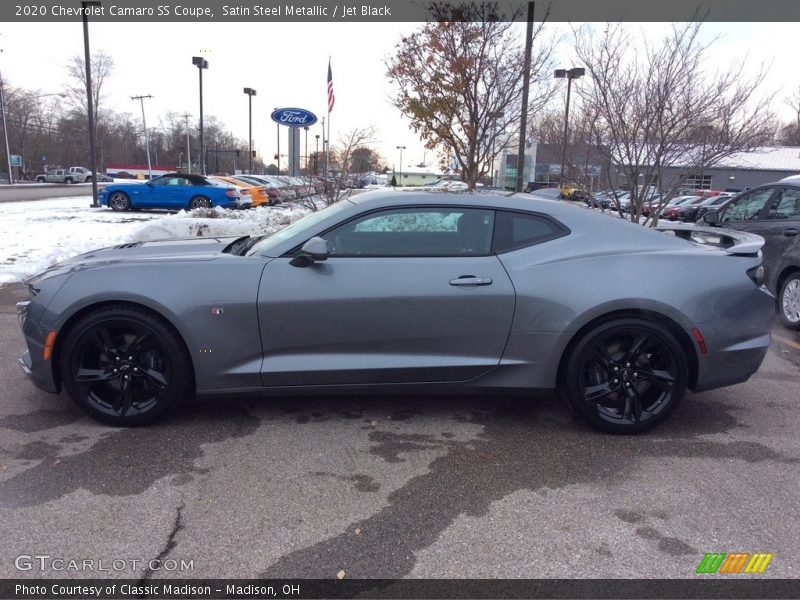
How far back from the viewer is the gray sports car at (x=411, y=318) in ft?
12.0

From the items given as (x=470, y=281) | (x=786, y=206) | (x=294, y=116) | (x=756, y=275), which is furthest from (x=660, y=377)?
(x=294, y=116)

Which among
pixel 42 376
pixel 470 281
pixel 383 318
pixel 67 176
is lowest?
pixel 42 376

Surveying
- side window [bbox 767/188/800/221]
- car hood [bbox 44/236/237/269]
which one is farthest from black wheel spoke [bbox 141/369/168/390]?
side window [bbox 767/188/800/221]

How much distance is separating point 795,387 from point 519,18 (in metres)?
8.29

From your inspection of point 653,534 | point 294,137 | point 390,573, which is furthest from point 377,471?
point 294,137

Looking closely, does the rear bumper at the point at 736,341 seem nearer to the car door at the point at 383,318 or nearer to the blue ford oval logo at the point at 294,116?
the car door at the point at 383,318

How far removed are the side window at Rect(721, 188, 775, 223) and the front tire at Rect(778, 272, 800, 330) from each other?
3.73 feet

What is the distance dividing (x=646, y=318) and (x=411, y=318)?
4.80ft

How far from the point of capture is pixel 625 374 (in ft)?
12.6

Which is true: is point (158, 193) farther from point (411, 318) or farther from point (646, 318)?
point (646, 318)

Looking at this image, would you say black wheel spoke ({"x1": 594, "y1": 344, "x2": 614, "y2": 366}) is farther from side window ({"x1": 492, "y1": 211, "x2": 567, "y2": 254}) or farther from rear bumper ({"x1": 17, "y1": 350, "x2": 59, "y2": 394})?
rear bumper ({"x1": 17, "y1": 350, "x2": 59, "y2": 394})

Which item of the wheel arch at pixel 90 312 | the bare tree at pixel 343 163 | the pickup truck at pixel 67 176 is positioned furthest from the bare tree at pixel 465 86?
the pickup truck at pixel 67 176

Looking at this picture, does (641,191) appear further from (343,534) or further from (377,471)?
(343,534)

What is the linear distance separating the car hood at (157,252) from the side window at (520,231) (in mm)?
1852
